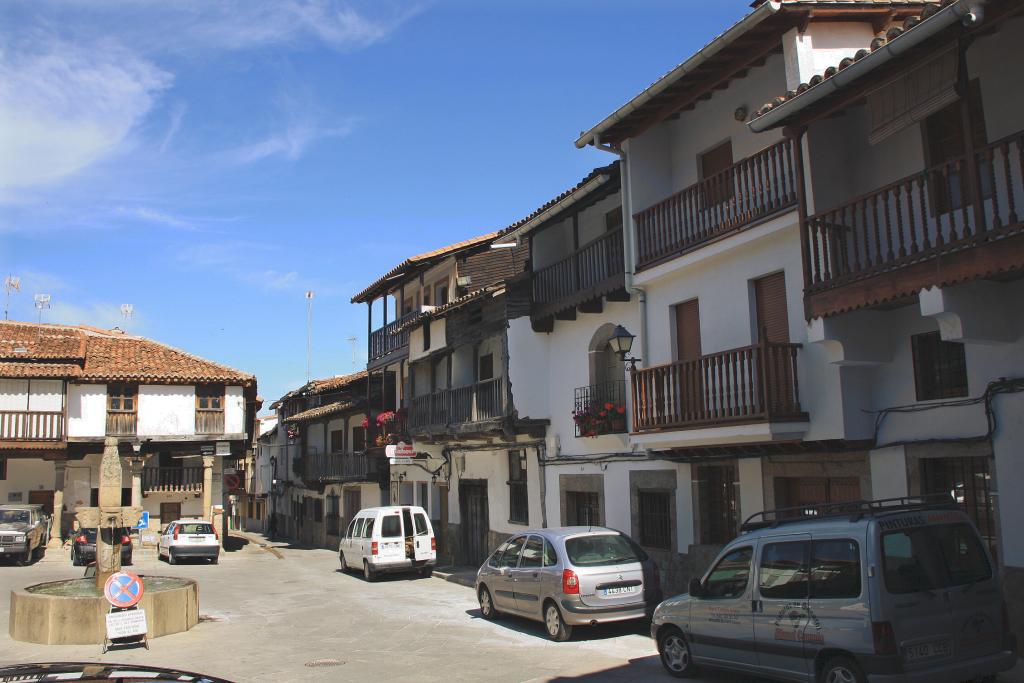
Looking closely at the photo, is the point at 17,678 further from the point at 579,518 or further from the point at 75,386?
the point at 75,386

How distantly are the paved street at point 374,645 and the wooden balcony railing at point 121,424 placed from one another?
13.3 m

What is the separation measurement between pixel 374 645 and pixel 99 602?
422cm

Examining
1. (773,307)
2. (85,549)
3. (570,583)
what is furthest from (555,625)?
(85,549)

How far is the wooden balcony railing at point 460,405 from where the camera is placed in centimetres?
1991

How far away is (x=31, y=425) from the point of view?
31.0 meters

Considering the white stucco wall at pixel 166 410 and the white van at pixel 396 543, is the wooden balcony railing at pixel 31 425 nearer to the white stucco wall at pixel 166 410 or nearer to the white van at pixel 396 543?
the white stucco wall at pixel 166 410

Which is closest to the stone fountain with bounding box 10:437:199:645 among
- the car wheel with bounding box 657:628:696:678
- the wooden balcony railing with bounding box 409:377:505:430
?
the wooden balcony railing with bounding box 409:377:505:430

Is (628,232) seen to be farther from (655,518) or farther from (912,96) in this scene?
(912,96)

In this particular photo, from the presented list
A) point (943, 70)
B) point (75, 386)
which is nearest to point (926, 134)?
point (943, 70)

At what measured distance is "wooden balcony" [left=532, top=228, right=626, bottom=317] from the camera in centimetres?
1630

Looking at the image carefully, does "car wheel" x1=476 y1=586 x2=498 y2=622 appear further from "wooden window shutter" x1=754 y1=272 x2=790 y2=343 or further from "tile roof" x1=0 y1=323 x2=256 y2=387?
"tile roof" x1=0 y1=323 x2=256 y2=387

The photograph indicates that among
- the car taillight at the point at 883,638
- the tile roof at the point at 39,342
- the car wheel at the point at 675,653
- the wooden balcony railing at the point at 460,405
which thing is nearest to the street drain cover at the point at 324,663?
the car wheel at the point at 675,653

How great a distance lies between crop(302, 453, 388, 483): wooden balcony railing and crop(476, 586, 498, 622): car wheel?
15.7 metres

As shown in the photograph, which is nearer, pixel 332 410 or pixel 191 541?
pixel 191 541
